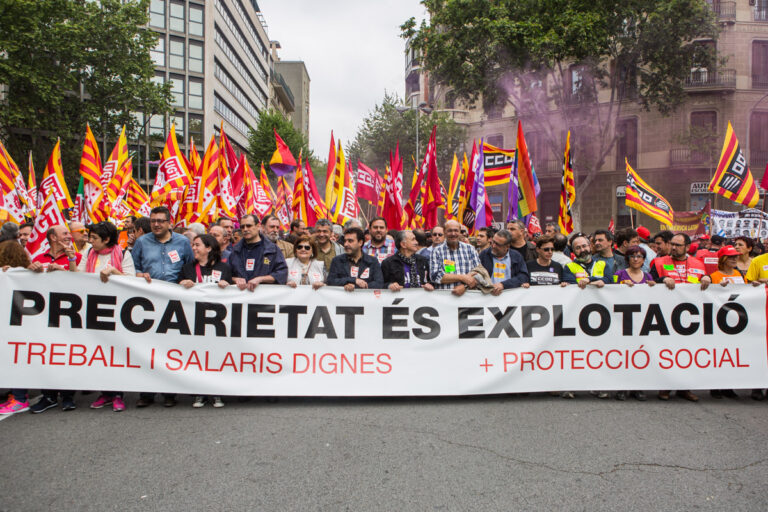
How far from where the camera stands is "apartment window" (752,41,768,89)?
29469mm

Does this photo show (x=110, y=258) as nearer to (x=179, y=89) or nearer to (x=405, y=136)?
(x=405, y=136)

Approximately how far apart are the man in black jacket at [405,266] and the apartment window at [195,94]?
43.3m

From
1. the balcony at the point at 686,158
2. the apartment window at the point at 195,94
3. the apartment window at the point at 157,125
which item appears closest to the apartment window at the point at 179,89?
the apartment window at the point at 195,94

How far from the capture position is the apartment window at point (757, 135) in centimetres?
2903

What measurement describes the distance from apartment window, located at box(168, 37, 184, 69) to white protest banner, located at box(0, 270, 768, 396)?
4396cm

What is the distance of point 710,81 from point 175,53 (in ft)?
121

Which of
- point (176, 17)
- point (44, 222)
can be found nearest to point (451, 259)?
point (44, 222)

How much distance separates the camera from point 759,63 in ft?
97.0

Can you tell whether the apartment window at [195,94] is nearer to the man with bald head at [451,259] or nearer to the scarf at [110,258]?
the scarf at [110,258]

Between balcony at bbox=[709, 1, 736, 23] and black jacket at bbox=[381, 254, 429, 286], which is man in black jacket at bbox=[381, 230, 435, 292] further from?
balcony at bbox=[709, 1, 736, 23]

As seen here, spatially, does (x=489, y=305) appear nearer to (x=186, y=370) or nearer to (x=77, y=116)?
(x=186, y=370)

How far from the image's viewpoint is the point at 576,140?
96.3 feet

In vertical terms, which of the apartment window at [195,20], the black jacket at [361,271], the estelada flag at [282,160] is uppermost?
the apartment window at [195,20]

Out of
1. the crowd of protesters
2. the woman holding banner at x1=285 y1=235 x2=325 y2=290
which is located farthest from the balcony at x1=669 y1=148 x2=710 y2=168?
the woman holding banner at x1=285 y1=235 x2=325 y2=290
